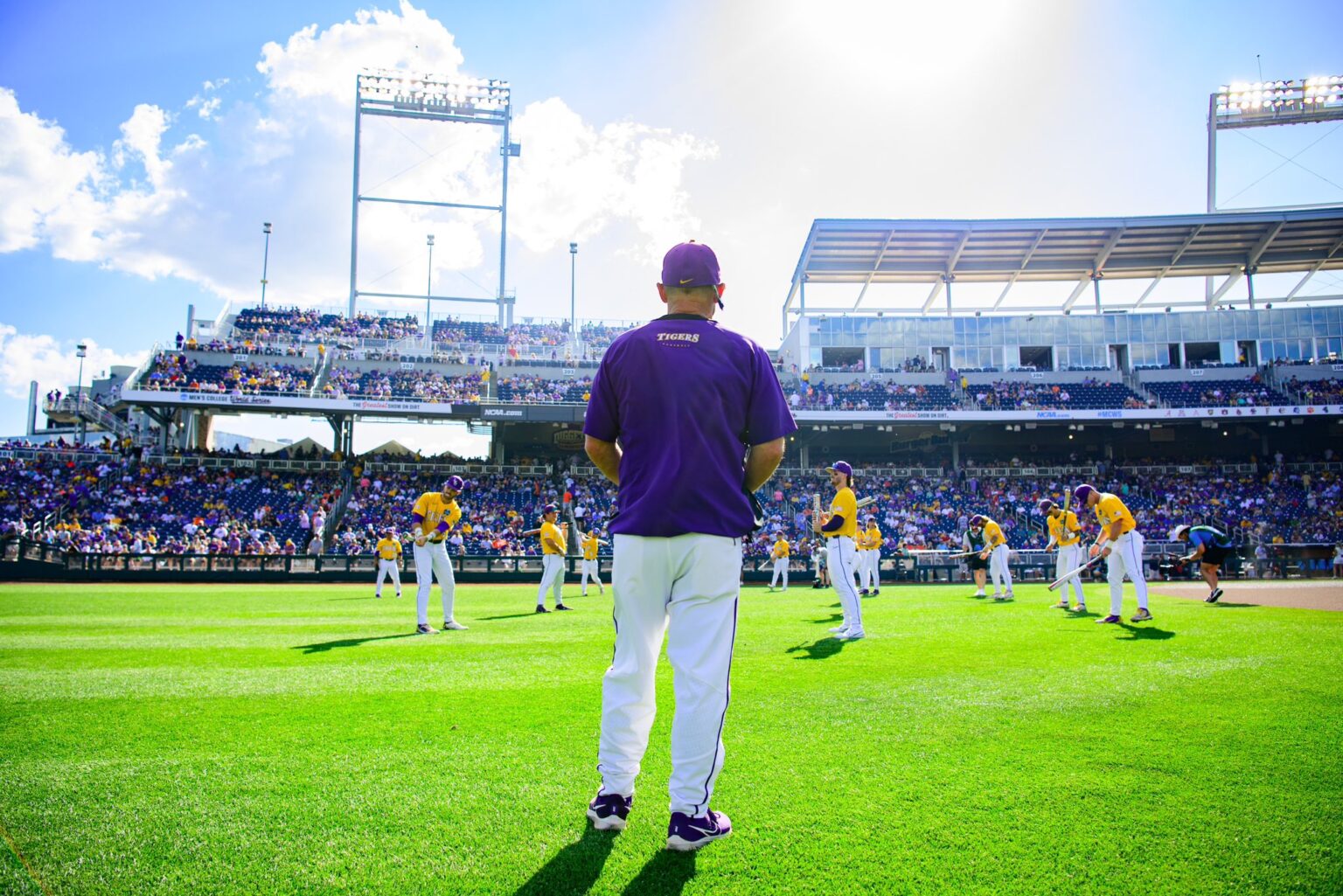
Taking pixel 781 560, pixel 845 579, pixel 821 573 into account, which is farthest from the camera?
pixel 821 573

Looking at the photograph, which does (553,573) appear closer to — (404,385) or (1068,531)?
(1068,531)

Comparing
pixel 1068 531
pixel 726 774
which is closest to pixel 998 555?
pixel 1068 531

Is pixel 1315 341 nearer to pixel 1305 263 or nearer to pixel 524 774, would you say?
pixel 1305 263

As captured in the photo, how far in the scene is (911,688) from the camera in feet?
19.5

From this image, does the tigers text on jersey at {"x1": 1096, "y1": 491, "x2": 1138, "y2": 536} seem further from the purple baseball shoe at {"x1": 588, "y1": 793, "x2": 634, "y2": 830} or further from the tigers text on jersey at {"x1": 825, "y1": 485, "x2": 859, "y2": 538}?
the purple baseball shoe at {"x1": 588, "y1": 793, "x2": 634, "y2": 830}

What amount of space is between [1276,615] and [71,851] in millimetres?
14084

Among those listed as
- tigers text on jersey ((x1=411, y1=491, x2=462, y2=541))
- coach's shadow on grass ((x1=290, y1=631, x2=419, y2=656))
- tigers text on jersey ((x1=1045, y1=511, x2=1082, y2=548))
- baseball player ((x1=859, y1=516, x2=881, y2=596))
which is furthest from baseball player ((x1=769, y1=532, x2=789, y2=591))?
coach's shadow on grass ((x1=290, y1=631, x2=419, y2=656))

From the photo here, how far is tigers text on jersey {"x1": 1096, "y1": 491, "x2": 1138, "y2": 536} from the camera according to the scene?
1065 cm

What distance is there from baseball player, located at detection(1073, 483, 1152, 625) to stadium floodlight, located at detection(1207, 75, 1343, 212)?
134 feet

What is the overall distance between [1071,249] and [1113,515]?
37.3 m

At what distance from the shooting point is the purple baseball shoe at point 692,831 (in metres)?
2.88

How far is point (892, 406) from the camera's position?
40438 millimetres

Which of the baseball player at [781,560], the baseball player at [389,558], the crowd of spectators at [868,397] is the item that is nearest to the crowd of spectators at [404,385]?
the crowd of spectators at [868,397]

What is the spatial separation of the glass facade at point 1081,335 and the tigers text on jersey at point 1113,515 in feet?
114
